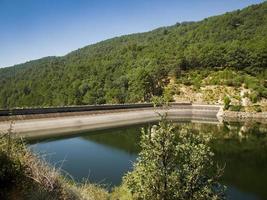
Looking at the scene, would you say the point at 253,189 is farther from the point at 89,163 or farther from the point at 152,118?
the point at 152,118

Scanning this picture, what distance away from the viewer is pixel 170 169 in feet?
49.5

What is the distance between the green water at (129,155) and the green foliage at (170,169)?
5.45 metres

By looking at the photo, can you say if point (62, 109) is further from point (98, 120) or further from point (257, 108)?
point (257, 108)

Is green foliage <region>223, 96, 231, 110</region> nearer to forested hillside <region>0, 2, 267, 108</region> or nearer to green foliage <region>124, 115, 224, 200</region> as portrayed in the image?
forested hillside <region>0, 2, 267, 108</region>

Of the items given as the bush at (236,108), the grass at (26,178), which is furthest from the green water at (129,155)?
the bush at (236,108)

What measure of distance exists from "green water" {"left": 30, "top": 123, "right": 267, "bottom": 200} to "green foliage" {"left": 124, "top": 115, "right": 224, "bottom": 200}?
545cm

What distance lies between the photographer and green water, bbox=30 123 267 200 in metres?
31.5

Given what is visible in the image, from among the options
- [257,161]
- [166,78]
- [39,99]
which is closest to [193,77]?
[166,78]

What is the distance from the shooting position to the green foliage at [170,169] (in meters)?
14.5

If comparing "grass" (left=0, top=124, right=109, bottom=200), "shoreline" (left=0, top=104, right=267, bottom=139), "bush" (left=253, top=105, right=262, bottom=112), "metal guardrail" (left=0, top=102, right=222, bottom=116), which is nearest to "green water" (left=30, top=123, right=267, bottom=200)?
"shoreline" (left=0, top=104, right=267, bottom=139)

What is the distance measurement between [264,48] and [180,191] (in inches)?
4314

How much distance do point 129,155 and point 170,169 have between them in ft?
99.8

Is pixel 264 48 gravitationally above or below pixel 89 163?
above

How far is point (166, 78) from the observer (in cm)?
12294
